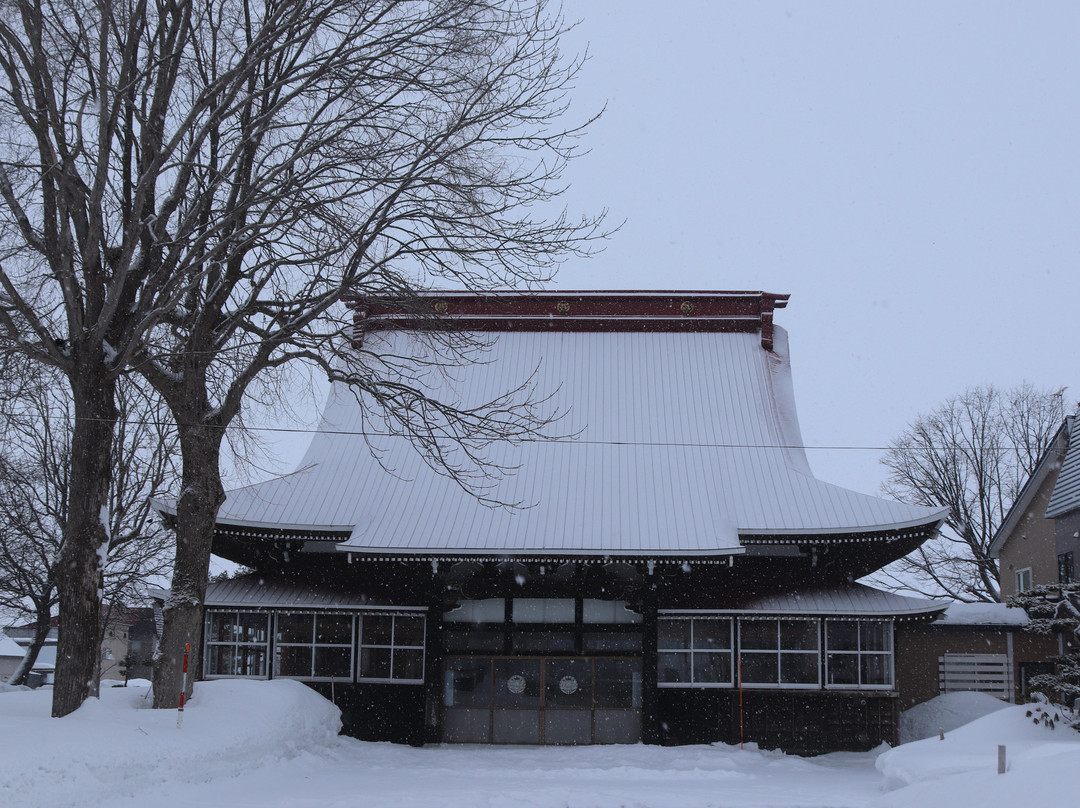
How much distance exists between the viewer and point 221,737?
507 inches

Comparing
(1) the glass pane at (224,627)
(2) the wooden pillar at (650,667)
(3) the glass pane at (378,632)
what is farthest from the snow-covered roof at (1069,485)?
(1) the glass pane at (224,627)

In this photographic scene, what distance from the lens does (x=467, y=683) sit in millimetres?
19703

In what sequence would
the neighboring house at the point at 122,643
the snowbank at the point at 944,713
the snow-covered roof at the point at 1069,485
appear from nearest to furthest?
the snowbank at the point at 944,713, the snow-covered roof at the point at 1069,485, the neighboring house at the point at 122,643

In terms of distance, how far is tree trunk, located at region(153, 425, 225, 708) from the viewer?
13.7 metres

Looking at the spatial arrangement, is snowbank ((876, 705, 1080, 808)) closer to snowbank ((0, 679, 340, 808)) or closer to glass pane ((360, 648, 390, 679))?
snowbank ((0, 679, 340, 808))

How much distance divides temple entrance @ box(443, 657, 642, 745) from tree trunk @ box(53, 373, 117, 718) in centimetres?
883

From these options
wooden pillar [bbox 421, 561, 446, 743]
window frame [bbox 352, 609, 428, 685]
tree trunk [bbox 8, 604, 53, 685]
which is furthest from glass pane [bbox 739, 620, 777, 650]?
tree trunk [bbox 8, 604, 53, 685]

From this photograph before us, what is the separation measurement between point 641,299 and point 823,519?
852 cm

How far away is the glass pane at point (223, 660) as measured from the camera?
19.8m

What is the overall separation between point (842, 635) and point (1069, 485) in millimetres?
7057

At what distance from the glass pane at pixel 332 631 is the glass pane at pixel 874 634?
997 centimetres

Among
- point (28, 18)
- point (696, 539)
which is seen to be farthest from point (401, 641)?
point (28, 18)

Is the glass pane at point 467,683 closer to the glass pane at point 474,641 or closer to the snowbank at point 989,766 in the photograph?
the glass pane at point 474,641

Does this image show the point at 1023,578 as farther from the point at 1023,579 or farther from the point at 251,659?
the point at 251,659
